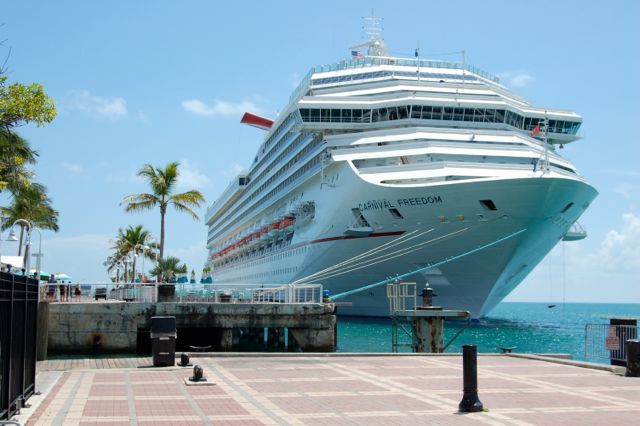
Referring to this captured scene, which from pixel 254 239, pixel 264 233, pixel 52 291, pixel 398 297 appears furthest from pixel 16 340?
pixel 254 239

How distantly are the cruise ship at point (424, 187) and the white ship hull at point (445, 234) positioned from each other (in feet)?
0.22

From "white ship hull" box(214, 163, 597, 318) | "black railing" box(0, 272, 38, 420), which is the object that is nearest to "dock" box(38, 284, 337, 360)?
"black railing" box(0, 272, 38, 420)

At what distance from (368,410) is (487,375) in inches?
199

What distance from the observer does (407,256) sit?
40.3m

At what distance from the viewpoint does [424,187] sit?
37.1 meters

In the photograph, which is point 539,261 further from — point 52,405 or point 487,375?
point 52,405

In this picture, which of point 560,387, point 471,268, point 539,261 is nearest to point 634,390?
point 560,387

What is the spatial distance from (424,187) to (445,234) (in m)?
2.92

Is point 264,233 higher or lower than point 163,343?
higher

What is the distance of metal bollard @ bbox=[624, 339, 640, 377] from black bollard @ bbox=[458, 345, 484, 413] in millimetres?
5576

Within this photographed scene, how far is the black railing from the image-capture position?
9.31 meters

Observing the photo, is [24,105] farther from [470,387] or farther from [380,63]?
[380,63]

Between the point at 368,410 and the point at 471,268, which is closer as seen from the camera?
the point at 368,410

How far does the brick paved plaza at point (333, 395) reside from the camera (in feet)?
34.4
